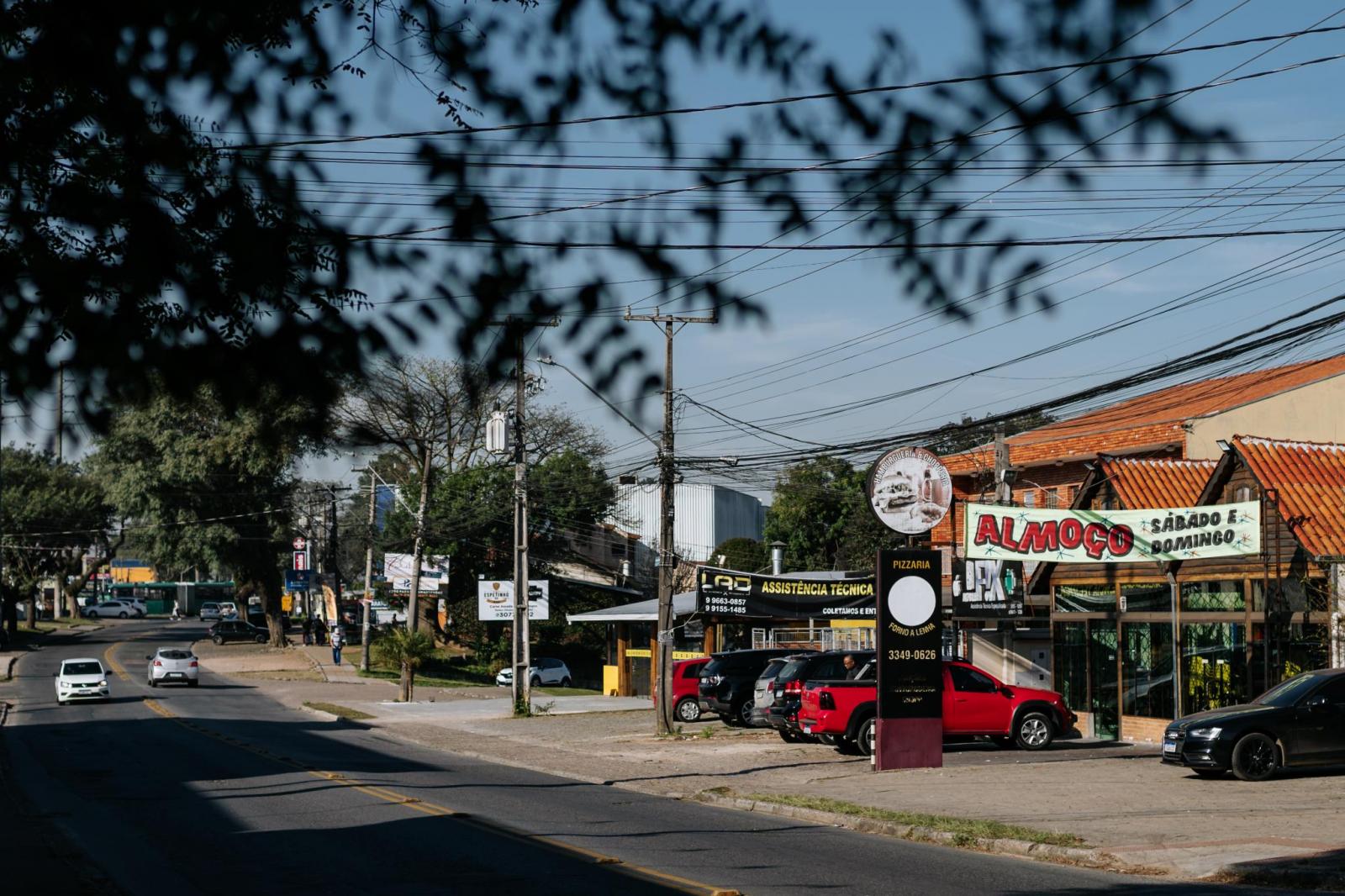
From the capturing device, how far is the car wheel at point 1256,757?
60.1 feet

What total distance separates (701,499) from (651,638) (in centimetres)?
3702

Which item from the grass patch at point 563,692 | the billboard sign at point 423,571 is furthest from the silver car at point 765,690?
the billboard sign at point 423,571

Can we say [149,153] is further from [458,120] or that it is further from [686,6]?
[686,6]

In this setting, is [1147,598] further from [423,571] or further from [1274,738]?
[423,571]

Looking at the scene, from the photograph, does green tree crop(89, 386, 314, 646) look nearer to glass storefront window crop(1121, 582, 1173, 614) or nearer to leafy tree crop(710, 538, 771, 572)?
leafy tree crop(710, 538, 771, 572)

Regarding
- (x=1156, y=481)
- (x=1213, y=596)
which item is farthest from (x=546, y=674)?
(x=1213, y=596)

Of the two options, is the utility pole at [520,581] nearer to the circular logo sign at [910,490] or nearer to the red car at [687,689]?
the red car at [687,689]

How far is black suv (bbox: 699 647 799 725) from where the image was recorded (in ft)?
108

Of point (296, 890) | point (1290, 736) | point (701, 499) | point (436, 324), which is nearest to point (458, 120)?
point (436, 324)

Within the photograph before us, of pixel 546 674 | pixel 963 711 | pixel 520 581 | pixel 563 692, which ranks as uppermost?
pixel 520 581

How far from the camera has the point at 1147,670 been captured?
85.1 feet

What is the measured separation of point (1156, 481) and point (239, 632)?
62.5 m

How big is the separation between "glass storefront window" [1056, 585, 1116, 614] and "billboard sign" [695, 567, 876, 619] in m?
5.34

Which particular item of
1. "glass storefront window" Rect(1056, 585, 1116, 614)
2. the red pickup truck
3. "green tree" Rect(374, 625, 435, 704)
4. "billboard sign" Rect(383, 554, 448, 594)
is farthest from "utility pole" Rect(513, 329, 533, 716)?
"billboard sign" Rect(383, 554, 448, 594)
